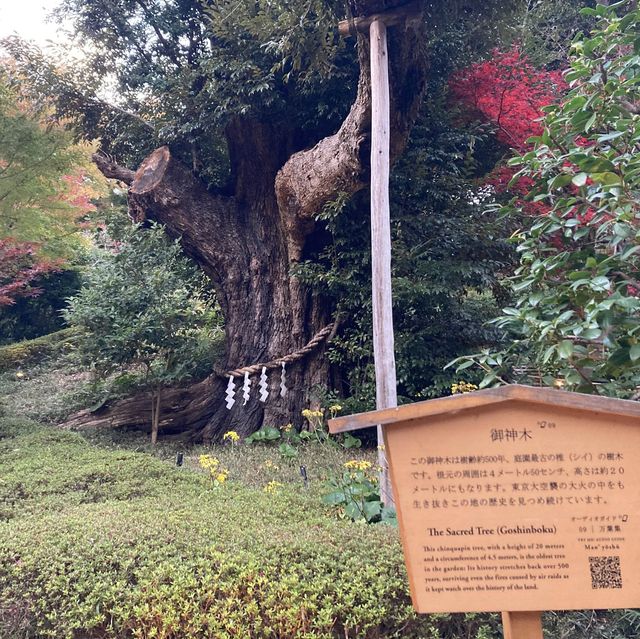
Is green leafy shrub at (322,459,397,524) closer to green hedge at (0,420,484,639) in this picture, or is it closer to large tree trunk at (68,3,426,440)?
green hedge at (0,420,484,639)

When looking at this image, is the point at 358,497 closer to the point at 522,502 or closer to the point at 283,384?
the point at 522,502

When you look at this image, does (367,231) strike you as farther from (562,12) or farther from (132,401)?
(562,12)

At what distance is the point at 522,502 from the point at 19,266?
11.5 m

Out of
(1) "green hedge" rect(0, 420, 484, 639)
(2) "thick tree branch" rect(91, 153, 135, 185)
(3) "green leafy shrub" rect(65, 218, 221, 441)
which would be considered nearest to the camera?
(1) "green hedge" rect(0, 420, 484, 639)

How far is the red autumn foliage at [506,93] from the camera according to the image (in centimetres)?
646

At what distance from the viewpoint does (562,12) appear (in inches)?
320

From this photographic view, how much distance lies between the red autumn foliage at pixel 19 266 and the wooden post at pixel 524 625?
9.27m

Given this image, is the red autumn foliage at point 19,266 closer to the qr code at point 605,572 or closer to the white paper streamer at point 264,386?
the white paper streamer at point 264,386

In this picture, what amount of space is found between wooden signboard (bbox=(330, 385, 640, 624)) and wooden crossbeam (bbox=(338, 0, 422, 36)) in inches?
145

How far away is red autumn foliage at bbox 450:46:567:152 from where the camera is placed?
6.46 metres

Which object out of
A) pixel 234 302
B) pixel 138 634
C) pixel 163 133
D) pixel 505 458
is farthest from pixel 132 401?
pixel 505 458

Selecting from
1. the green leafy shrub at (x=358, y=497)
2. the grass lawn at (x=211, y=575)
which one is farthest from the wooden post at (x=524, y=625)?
the green leafy shrub at (x=358, y=497)

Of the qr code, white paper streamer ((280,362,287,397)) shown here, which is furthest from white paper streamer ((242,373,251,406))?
the qr code

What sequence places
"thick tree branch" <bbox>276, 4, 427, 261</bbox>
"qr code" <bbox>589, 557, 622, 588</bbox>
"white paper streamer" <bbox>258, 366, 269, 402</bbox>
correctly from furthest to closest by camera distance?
A: "white paper streamer" <bbox>258, 366, 269, 402</bbox>, "thick tree branch" <bbox>276, 4, 427, 261</bbox>, "qr code" <bbox>589, 557, 622, 588</bbox>
